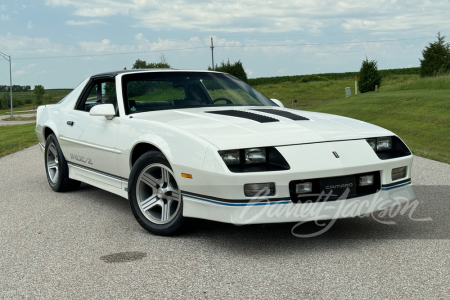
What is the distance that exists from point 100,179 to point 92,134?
1.57ft

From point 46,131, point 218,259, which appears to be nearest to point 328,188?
point 218,259

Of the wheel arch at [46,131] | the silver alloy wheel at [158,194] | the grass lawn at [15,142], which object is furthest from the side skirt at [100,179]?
the grass lawn at [15,142]

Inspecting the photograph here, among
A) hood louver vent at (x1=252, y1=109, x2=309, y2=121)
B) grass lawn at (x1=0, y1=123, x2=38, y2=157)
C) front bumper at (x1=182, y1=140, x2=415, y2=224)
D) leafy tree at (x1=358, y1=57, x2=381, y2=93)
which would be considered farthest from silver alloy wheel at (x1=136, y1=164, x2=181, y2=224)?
leafy tree at (x1=358, y1=57, x2=381, y2=93)

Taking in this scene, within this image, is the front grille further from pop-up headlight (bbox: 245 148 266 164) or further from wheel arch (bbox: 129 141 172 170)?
wheel arch (bbox: 129 141 172 170)

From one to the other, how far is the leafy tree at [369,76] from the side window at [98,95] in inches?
1647

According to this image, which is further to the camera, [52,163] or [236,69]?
[236,69]

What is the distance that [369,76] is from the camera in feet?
149

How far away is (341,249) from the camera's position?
407 cm

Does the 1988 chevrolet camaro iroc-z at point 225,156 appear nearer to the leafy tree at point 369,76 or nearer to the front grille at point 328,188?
the front grille at point 328,188

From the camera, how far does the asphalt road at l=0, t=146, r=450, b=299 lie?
10.7 ft

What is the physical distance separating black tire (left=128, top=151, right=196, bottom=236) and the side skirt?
367mm

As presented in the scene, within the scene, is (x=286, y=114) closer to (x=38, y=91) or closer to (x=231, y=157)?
(x=231, y=157)

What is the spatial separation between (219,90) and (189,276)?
9.00 ft

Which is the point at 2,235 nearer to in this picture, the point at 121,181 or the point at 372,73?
the point at 121,181
